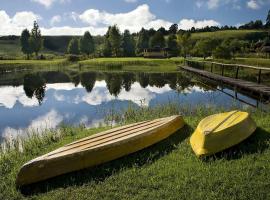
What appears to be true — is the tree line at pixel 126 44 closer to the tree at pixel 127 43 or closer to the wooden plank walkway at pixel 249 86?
the tree at pixel 127 43

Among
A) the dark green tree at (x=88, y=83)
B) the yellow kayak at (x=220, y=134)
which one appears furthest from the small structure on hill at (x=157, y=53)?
the yellow kayak at (x=220, y=134)

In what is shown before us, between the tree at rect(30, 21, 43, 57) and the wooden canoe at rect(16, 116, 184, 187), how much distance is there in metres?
103

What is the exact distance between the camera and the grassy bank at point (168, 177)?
608 cm

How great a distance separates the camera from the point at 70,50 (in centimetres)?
11494

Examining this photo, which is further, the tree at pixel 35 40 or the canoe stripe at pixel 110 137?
the tree at pixel 35 40

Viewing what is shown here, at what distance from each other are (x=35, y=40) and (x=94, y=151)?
10604 centimetres

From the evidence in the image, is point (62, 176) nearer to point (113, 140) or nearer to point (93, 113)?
point (113, 140)

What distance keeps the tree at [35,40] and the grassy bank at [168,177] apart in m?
103

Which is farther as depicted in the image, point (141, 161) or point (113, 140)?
point (113, 140)

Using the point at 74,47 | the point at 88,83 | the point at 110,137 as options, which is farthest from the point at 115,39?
the point at 110,137

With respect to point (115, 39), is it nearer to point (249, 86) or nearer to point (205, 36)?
point (205, 36)

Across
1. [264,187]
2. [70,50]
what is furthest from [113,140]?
[70,50]

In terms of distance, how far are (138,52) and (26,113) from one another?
84042 millimetres

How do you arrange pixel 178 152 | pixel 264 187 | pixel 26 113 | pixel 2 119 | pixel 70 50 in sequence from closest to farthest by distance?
pixel 264 187, pixel 178 152, pixel 2 119, pixel 26 113, pixel 70 50
